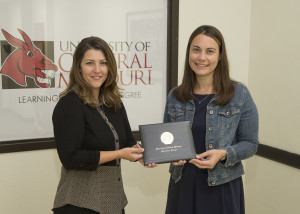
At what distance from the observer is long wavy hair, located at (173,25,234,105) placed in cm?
180

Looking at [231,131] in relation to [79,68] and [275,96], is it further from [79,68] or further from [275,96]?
[275,96]

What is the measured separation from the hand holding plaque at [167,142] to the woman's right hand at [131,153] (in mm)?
42

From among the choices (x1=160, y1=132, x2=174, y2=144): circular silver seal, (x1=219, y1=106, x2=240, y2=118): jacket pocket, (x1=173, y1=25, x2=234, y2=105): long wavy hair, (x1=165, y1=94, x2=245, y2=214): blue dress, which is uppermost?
(x1=173, y1=25, x2=234, y2=105): long wavy hair

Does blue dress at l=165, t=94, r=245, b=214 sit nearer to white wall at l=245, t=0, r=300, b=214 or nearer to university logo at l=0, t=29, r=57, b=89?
white wall at l=245, t=0, r=300, b=214

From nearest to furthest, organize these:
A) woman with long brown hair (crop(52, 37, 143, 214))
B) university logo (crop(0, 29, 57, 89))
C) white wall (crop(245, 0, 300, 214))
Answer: woman with long brown hair (crop(52, 37, 143, 214)) → university logo (crop(0, 29, 57, 89)) → white wall (crop(245, 0, 300, 214))

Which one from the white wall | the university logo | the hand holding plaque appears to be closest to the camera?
the hand holding plaque

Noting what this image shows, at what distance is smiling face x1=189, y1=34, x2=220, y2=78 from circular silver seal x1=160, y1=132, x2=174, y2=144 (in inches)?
14.2

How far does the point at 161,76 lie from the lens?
108 inches

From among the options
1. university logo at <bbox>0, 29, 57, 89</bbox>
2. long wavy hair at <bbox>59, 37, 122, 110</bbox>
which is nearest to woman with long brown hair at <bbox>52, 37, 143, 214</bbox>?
long wavy hair at <bbox>59, 37, 122, 110</bbox>

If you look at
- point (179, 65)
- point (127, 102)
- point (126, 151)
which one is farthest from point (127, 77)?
point (126, 151)

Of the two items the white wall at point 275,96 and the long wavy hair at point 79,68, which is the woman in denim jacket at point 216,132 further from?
the white wall at point 275,96

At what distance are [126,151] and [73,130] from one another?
288 mm

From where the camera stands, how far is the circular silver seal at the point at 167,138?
1.79 m

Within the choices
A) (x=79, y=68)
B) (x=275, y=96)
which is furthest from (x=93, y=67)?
(x=275, y=96)
